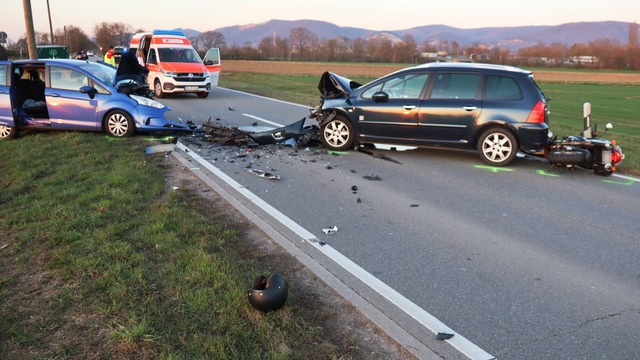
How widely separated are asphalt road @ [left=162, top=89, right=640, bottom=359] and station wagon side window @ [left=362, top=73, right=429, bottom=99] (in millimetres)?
1134

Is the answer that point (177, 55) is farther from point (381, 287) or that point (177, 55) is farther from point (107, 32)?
point (107, 32)

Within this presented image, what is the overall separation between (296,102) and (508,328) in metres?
15.3

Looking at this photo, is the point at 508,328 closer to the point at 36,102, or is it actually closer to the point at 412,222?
the point at 412,222

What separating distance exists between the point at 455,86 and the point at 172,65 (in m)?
13.2

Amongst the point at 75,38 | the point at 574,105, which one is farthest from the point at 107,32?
the point at 574,105

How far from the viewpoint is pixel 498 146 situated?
8859mm

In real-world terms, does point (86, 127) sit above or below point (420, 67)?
below

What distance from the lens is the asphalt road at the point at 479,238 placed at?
3.76m

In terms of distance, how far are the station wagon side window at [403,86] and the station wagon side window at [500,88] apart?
3.57 ft

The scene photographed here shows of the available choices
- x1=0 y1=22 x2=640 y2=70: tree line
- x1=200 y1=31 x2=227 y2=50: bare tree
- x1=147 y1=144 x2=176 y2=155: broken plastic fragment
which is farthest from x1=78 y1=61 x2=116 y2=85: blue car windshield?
x1=200 y1=31 x2=227 y2=50: bare tree

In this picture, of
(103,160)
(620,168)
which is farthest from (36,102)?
(620,168)

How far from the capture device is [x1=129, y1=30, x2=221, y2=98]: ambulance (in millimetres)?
19234

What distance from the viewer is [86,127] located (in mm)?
10938

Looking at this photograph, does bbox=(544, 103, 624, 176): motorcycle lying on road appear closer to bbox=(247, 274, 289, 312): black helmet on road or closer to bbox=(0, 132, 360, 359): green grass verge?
bbox=(0, 132, 360, 359): green grass verge
